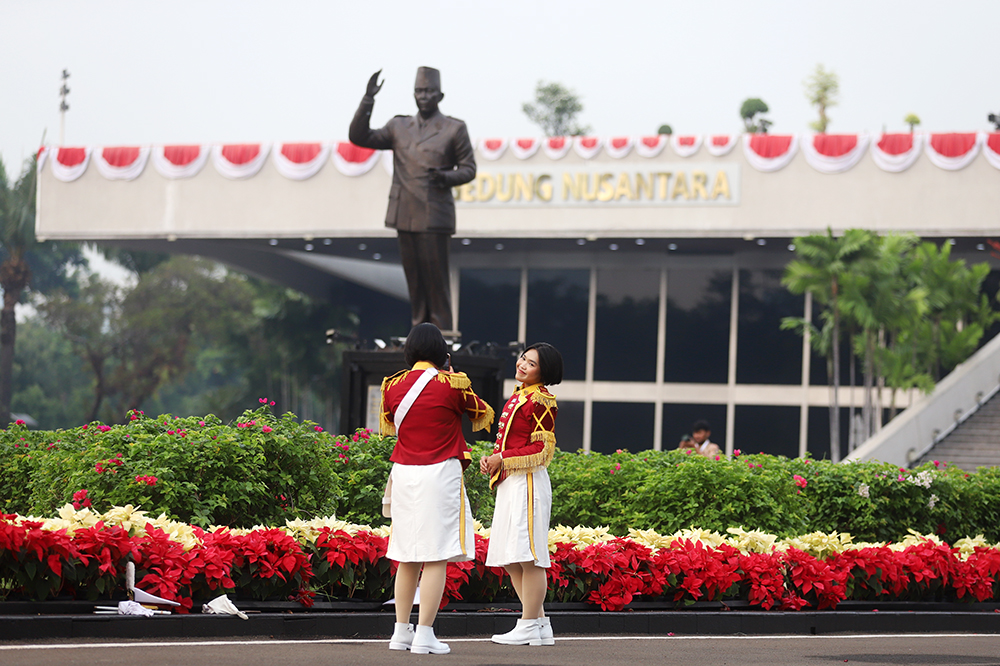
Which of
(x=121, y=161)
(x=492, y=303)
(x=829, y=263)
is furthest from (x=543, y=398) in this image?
(x=121, y=161)

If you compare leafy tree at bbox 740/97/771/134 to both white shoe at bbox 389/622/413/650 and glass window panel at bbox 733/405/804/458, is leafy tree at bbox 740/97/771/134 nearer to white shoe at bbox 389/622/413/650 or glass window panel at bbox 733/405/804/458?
glass window panel at bbox 733/405/804/458

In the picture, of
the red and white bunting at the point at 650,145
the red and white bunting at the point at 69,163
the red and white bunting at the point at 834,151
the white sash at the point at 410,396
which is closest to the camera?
the white sash at the point at 410,396

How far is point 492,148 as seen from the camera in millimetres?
32094

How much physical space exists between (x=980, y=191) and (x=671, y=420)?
33.6ft

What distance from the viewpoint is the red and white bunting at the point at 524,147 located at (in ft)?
104

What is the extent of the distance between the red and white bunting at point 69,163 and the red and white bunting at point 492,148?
11.4 metres

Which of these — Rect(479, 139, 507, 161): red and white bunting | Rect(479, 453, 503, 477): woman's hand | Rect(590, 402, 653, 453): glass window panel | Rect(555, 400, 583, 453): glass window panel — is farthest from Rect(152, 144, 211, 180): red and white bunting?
Rect(479, 453, 503, 477): woman's hand

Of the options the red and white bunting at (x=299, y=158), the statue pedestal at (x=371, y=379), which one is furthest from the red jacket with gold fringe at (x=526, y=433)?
the red and white bunting at (x=299, y=158)

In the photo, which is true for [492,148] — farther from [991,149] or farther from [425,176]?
[425,176]

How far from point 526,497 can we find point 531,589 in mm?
526

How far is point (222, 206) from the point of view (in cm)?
3375

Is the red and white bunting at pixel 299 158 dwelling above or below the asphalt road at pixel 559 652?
above

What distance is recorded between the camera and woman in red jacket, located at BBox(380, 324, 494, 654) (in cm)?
651

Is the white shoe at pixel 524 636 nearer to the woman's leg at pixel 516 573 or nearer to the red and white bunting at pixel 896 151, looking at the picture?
the woman's leg at pixel 516 573
